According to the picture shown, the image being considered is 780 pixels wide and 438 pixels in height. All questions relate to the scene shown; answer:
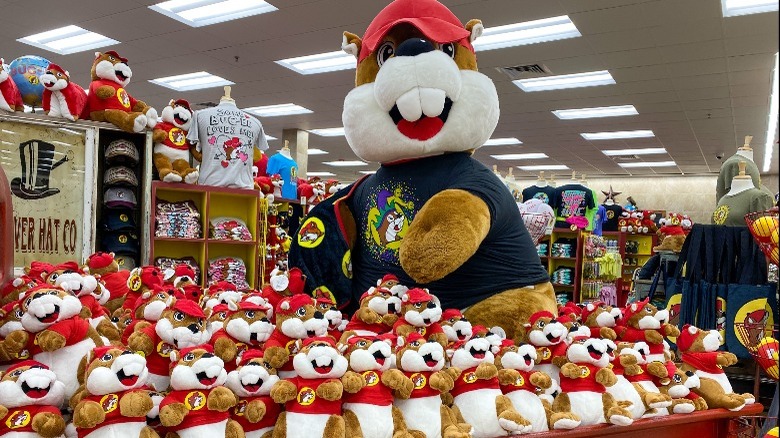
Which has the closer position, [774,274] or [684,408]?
[684,408]

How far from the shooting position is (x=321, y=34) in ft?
21.1

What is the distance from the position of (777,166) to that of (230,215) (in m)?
4.63

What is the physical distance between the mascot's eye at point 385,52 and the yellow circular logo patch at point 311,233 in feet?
1.88

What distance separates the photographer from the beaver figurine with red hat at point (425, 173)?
182 centimetres

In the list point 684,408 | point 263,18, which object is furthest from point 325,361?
point 263,18

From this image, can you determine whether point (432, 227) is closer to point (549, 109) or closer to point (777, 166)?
point (777, 166)

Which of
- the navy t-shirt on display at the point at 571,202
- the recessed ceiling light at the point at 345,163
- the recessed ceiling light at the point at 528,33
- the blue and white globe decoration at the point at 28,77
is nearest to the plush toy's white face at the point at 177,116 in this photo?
the blue and white globe decoration at the point at 28,77

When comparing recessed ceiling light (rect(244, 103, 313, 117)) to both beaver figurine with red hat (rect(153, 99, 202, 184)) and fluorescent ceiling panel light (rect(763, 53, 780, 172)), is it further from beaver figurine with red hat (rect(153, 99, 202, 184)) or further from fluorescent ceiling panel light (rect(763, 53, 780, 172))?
fluorescent ceiling panel light (rect(763, 53, 780, 172))

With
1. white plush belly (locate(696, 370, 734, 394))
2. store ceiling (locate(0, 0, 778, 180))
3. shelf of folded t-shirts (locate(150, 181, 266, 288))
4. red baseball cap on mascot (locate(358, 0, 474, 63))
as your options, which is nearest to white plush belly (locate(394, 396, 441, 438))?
white plush belly (locate(696, 370, 734, 394))

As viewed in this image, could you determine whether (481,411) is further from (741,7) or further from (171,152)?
(741,7)

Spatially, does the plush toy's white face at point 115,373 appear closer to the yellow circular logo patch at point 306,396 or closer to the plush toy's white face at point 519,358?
the yellow circular logo patch at point 306,396

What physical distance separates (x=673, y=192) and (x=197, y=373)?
678 inches

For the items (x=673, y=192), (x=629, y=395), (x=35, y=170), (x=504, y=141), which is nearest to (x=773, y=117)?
(x=629, y=395)

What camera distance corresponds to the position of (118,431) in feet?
3.34
